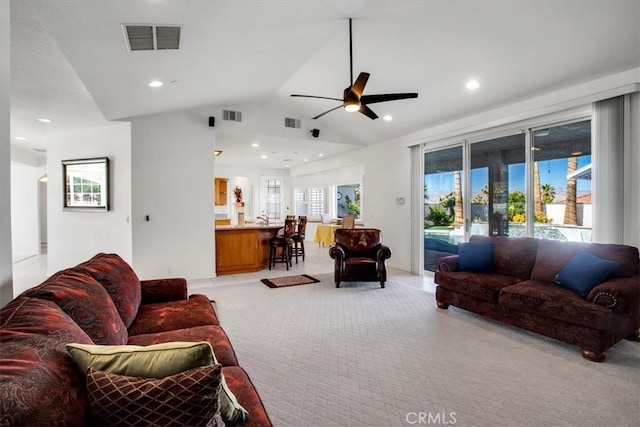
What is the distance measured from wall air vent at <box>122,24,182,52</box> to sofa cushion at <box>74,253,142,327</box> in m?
1.97

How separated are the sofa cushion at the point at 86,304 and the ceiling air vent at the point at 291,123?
5.40 m

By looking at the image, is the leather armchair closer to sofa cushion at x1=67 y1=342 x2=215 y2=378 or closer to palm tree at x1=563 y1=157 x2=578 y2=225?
palm tree at x1=563 y1=157 x2=578 y2=225

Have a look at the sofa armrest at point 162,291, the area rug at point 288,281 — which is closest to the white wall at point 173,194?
the area rug at point 288,281

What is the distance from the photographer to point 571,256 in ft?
11.2

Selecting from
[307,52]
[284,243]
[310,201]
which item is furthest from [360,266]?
[310,201]

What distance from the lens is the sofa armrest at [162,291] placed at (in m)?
2.81

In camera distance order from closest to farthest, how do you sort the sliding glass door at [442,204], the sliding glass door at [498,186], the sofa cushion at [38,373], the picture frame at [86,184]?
the sofa cushion at [38,373], the sliding glass door at [498,186], the picture frame at [86,184], the sliding glass door at [442,204]

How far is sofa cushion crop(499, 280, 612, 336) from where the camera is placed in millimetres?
2705

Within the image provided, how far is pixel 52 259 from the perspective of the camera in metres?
5.86

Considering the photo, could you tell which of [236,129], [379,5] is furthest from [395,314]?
[236,129]

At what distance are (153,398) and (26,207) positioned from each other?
10.6 meters

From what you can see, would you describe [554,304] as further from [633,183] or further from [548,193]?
[548,193]

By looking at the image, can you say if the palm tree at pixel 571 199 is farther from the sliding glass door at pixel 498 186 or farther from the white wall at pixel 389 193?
the white wall at pixel 389 193

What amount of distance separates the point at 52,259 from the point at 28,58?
14.1ft
